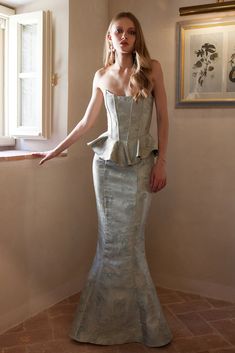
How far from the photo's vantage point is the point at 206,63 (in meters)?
3.11

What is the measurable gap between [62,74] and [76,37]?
0.28 m

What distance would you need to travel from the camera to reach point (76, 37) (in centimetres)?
313

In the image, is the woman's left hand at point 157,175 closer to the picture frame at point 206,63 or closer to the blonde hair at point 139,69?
the blonde hair at point 139,69

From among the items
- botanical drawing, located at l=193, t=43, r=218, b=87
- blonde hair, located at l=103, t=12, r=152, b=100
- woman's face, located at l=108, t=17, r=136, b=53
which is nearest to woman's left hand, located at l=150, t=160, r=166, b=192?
blonde hair, located at l=103, t=12, r=152, b=100

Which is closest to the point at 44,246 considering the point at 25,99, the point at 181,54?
the point at 25,99

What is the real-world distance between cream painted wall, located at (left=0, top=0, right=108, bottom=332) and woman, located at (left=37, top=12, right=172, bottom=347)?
0.45 metres

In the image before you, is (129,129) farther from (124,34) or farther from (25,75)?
(25,75)

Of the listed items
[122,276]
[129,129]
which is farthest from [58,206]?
[129,129]

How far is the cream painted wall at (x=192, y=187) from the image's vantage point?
316cm

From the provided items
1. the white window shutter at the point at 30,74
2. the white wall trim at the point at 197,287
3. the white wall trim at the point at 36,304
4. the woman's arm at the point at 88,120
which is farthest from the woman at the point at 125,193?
the white wall trim at the point at 197,287

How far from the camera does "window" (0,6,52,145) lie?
10.1ft

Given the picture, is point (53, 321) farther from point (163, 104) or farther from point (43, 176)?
point (163, 104)

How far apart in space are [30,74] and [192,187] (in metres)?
1.41

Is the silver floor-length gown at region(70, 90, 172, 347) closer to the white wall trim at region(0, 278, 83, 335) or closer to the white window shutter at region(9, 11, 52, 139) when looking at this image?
the white wall trim at region(0, 278, 83, 335)
